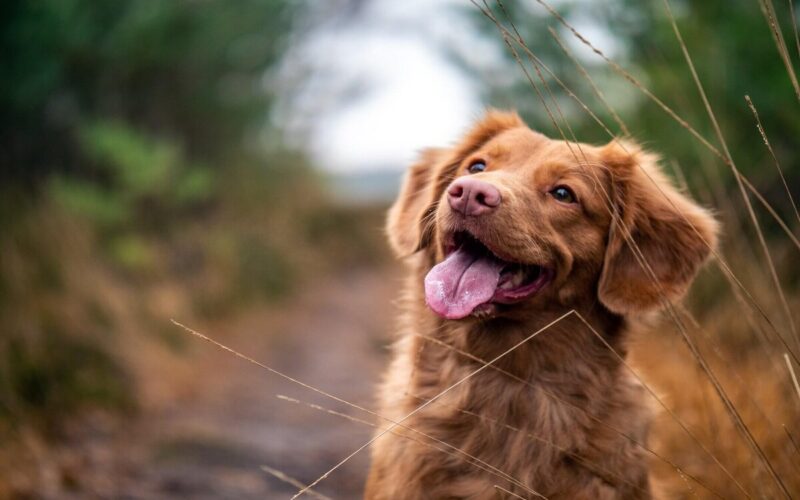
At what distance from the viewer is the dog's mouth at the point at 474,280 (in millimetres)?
2322

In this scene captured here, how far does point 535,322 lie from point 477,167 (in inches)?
26.6

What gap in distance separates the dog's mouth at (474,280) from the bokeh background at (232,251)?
521 mm

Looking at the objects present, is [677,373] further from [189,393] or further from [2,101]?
[2,101]

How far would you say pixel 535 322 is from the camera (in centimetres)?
256

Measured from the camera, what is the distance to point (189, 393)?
16.9ft

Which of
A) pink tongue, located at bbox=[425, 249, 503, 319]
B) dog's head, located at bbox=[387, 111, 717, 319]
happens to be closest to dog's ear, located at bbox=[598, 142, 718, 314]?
dog's head, located at bbox=[387, 111, 717, 319]

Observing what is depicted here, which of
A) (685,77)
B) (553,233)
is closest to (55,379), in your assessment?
(553,233)

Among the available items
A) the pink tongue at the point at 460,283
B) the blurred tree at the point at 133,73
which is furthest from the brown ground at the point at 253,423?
the blurred tree at the point at 133,73

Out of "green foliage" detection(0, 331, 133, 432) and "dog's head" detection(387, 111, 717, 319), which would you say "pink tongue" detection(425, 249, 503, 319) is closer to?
"dog's head" detection(387, 111, 717, 319)

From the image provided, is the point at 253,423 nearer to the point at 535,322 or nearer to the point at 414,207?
the point at 414,207

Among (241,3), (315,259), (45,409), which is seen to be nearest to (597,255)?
(45,409)

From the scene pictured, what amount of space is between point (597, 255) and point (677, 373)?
74.2 inches

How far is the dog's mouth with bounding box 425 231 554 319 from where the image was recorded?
2.32 meters

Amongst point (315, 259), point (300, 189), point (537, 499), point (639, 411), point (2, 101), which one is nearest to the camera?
point (537, 499)
